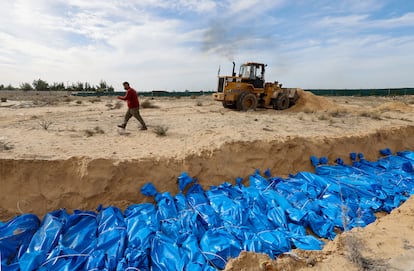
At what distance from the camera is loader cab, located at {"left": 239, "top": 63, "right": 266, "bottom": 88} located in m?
14.2

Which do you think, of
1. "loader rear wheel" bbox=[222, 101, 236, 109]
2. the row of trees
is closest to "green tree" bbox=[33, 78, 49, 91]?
the row of trees

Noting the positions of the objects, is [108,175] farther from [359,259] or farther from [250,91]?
[250,91]

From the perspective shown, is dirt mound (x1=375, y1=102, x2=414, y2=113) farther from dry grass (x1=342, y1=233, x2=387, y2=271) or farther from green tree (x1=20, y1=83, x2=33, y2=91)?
green tree (x1=20, y1=83, x2=33, y2=91)

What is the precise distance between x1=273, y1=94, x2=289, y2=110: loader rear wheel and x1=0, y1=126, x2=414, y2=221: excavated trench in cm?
847

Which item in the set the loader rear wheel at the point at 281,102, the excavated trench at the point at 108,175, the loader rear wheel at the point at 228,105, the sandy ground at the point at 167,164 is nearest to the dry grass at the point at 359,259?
the sandy ground at the point at 167,164

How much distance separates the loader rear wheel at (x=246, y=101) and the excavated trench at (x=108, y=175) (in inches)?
270

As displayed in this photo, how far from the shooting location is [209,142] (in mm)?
7098

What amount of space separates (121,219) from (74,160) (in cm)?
158

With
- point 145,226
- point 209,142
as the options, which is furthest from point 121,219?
point 209,142

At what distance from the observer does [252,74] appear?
1436cm

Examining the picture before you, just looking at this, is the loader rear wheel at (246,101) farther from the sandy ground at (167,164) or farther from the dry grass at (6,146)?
the dry grass at (6,146)

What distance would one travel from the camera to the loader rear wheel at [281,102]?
15.1 metres

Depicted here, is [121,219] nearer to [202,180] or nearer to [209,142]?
[202,180]

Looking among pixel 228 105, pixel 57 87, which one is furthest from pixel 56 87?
pixel 228 105
